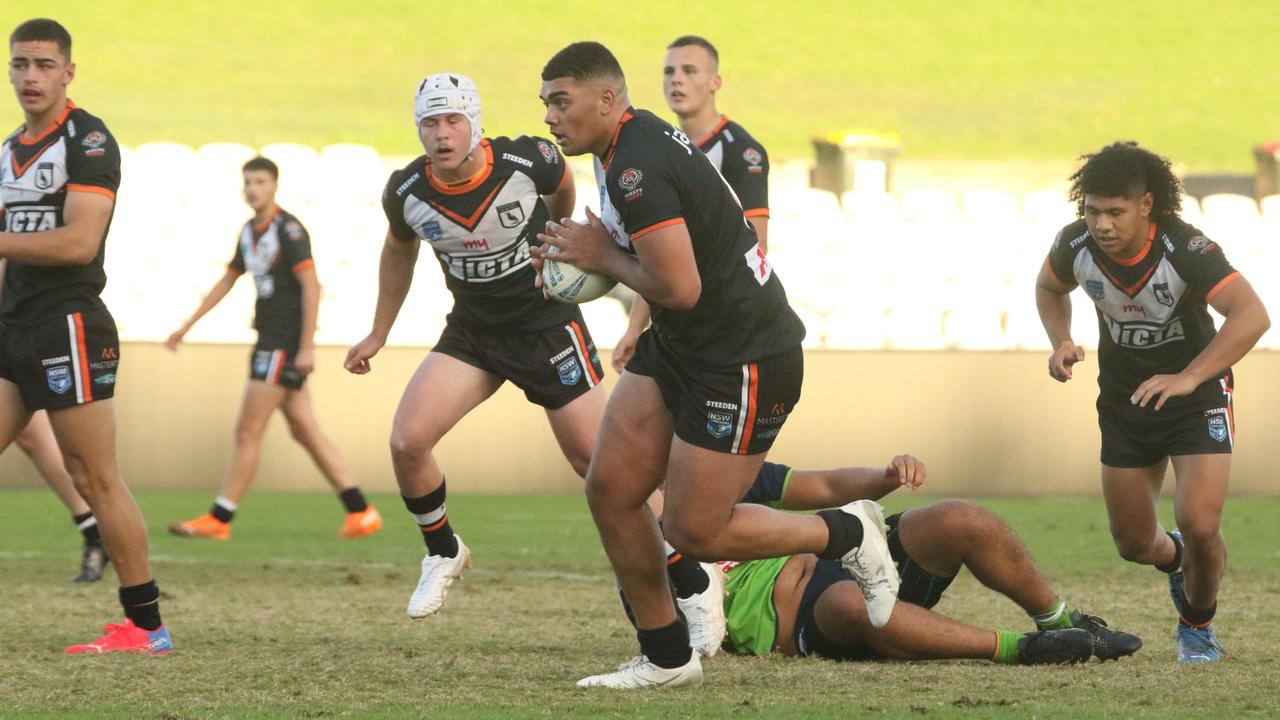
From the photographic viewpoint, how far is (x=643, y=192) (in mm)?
5766

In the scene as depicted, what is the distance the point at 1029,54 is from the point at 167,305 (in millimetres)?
34735

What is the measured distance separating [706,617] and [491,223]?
196cm

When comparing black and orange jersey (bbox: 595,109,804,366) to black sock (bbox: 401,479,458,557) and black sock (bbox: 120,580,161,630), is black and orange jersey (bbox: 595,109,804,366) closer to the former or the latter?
black sock (bbox: 401,479,458,557)

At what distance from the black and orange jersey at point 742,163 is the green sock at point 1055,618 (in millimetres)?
2716

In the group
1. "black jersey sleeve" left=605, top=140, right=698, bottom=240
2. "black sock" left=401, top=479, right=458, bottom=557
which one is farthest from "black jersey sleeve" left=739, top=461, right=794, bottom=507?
"black jersey sleeve" left=605, top=140, right=698, bottom=240

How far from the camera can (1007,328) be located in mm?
17484

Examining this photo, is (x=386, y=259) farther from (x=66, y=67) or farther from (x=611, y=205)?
(x=611, y=205)

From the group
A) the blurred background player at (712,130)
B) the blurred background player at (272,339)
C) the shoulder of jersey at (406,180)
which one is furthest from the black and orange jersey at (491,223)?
the blurred background player at (272,339)

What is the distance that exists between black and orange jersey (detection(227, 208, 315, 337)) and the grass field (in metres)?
1.44

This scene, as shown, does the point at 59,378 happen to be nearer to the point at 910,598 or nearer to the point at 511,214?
the point at 511,214

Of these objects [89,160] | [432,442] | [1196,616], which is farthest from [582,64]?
[1196,616]

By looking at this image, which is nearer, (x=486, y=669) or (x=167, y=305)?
(x=486, y=669)

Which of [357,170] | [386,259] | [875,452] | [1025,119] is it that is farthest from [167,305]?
[1025,119]

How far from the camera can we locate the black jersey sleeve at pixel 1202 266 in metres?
6.94
